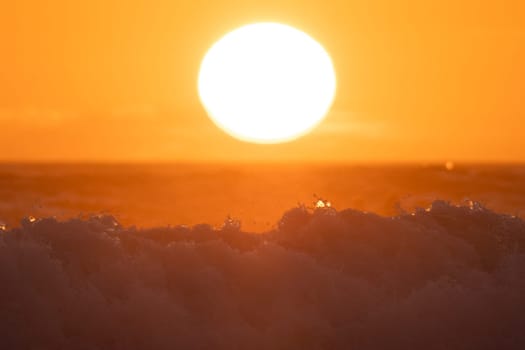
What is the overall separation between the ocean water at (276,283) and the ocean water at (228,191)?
986 centimetres

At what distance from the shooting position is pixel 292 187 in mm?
34781

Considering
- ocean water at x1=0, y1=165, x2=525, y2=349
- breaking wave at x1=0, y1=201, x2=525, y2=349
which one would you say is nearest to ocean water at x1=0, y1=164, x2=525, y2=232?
ocean water at x1=0, y1=165, x2=525, y2=349

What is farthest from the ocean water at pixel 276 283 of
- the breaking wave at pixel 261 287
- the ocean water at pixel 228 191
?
the ocean water at pixel 228 191

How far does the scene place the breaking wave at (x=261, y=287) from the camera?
884 cm

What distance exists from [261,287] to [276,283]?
0.15 m

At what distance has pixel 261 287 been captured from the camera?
934cm

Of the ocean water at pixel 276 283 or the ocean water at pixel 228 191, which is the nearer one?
the ocean water at pixel 276 283

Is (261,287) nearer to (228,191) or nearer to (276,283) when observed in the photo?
(276,283)

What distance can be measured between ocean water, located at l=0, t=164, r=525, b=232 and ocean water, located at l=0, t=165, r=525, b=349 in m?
9.86

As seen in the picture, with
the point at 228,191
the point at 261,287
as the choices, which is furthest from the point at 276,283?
the point at 228,191

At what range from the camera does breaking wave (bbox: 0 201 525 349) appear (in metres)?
8.84

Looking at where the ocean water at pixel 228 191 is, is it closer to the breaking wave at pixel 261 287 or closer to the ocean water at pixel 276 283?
the ocean water at pixel 276 283

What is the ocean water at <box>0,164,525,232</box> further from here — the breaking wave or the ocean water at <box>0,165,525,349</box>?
the breaking wave

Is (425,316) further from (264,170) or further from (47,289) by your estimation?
(264,170)
